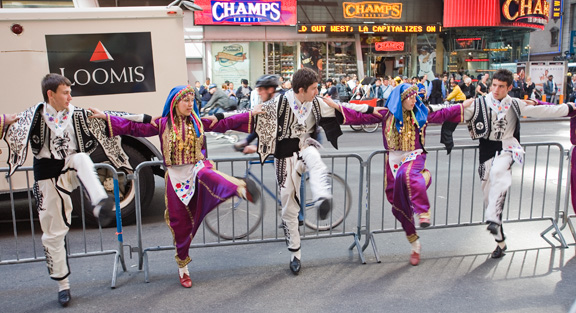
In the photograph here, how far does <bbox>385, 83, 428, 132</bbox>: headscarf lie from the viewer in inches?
195

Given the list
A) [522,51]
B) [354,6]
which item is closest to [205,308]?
[354,6]

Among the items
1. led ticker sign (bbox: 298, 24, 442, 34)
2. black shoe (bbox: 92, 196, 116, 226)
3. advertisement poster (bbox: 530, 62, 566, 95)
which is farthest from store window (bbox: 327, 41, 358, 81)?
black shoe (bbox: 92, 196, 116, 226)

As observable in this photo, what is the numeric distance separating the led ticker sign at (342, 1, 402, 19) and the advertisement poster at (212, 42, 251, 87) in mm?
5142

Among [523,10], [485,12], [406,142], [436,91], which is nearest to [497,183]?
[406,142]

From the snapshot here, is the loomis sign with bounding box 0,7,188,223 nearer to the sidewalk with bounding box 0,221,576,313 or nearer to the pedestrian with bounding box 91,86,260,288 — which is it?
the sidewalk with bounding box 0,221,576,313

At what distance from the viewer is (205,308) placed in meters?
4.23

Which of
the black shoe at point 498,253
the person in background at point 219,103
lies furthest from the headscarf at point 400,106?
the person in background at point 219,103

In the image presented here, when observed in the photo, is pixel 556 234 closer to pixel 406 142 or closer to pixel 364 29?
pixel 406 142

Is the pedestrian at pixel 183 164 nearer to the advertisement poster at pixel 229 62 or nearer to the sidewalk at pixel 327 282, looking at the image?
the sidewalk at pixel 327 282

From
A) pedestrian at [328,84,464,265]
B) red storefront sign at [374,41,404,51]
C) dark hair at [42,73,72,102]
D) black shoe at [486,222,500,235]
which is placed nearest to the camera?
dark hair at [42,73,72,102]

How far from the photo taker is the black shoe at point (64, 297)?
430 cm

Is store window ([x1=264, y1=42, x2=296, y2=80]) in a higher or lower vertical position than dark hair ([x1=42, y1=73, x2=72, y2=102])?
higher

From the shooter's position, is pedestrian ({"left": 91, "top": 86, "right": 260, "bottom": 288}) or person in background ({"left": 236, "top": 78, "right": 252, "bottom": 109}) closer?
pedestrian ({"left": 91, "top": 86, "right": 260, "bottom": 288})

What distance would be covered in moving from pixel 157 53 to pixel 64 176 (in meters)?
2.69
